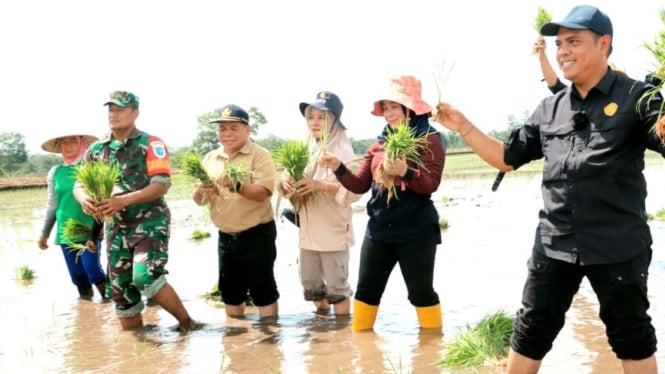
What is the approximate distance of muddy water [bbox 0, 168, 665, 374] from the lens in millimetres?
4438

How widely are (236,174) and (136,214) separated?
0.87m

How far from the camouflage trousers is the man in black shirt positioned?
310cm

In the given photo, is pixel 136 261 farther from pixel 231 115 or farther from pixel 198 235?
pixel 198 235

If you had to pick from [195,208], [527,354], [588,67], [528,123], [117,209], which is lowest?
[195,208]

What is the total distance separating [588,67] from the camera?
3.09 meters

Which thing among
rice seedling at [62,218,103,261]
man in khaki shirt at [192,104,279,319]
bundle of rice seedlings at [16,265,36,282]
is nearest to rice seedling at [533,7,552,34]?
man in khaki shirt at [192,104,279,319]

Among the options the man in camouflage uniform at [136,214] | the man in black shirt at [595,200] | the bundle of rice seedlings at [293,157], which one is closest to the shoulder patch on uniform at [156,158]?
the man in camouflage uniform at [136,214]

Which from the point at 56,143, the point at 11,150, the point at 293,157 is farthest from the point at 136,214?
the point at 11,150

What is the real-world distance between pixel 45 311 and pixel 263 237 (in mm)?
2425

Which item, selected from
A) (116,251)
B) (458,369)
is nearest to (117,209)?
(116,251)

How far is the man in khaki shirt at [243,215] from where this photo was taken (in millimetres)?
5613

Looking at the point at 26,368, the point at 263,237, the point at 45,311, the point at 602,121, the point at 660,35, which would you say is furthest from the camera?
the point at 45,311

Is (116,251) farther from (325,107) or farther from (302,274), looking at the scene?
(325,107)

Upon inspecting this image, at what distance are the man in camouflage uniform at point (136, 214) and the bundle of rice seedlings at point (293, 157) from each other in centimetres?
92
